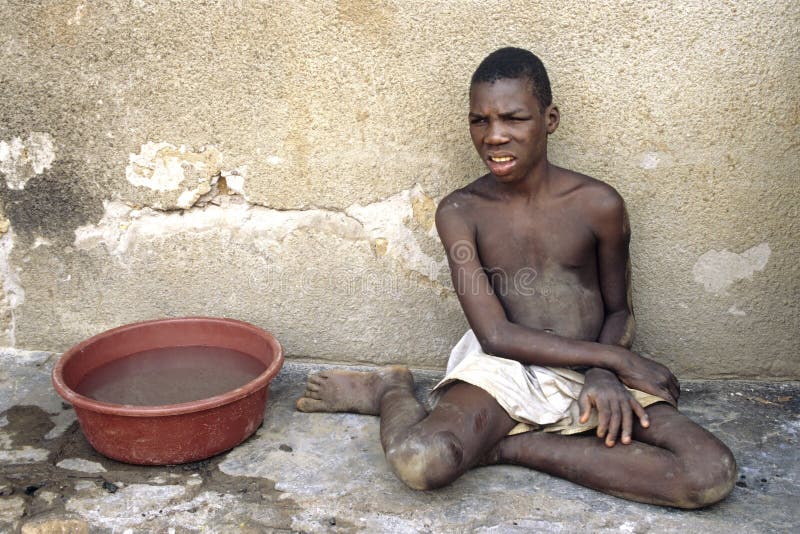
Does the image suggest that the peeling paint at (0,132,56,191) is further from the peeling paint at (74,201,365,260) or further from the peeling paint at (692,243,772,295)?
the peeling paint at (692,243,772,295)

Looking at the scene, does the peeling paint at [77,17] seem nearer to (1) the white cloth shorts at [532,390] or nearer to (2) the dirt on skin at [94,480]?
(2) the dirt on skin at [94,480]

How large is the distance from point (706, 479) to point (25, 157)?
2.31 meters

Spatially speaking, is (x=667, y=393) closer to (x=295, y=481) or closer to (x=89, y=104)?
(x=295, y=481)

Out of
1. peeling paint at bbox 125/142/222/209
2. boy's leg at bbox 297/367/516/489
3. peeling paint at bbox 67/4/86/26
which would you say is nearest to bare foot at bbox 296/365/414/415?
boy's leg at bbox 297/367/516/489

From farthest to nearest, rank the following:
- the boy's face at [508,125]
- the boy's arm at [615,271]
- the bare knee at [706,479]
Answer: the boy's arm at [615,271]
the boy's face at [508,125]
the bare knee at [706,479]

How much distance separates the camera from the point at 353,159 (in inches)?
96.4

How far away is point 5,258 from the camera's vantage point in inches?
103

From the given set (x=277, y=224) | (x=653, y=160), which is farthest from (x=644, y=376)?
(x=277, y=224)

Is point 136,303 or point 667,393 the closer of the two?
point 667,393

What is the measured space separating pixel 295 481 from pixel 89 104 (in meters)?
1.43

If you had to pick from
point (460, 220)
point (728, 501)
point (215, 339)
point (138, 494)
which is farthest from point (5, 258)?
point (728, 501)

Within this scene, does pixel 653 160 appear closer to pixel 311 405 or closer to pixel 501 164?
pixel 501 164

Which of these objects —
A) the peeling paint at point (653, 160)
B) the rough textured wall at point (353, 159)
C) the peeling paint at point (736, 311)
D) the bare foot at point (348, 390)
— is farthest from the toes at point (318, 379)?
the peeling paint at point (736, 311)

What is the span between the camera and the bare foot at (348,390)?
7.71 ft
